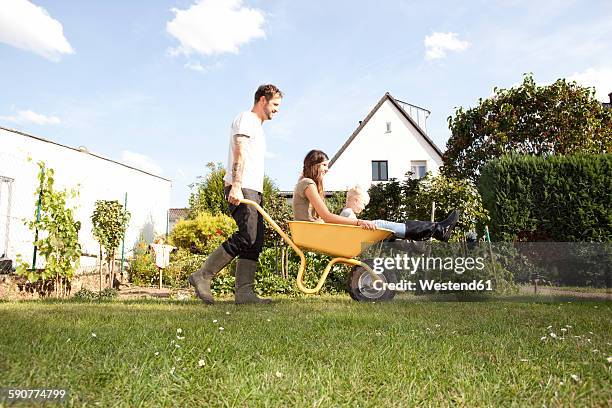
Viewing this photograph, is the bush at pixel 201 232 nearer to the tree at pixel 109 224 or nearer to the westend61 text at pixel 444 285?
the tree at pixel 109 224

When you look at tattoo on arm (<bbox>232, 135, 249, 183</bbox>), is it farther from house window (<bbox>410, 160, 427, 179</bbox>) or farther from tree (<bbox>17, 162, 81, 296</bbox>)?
house window (<bbox>410, 160, 427, 179</bbox>)

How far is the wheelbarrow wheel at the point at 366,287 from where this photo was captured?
418 cm

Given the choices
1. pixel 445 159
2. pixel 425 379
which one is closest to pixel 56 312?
pixel 425 379

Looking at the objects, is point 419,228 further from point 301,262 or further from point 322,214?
point 301,262

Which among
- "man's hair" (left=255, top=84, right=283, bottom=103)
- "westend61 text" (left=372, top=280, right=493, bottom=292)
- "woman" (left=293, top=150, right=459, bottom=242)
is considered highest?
"man's hair" (left=255, top=84, right=283, bottom=103)

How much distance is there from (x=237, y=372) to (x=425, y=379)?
558mm

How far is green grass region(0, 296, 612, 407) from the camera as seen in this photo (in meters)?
1.39

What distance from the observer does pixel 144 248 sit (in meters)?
8.96

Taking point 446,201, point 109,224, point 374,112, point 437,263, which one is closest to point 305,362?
point 437,263

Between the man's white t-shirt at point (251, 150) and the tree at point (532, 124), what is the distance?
20.5 feet

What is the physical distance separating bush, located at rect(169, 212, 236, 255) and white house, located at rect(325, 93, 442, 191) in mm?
8369

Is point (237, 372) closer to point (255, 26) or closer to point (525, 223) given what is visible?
point (255, 26)

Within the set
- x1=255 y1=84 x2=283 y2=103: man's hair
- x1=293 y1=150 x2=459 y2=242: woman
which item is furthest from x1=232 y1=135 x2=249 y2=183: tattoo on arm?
x1=293 y1=150 x2=459 y2=242: woman

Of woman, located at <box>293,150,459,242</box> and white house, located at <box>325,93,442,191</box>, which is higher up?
white house, located at <box>325,93,442,191</box>
